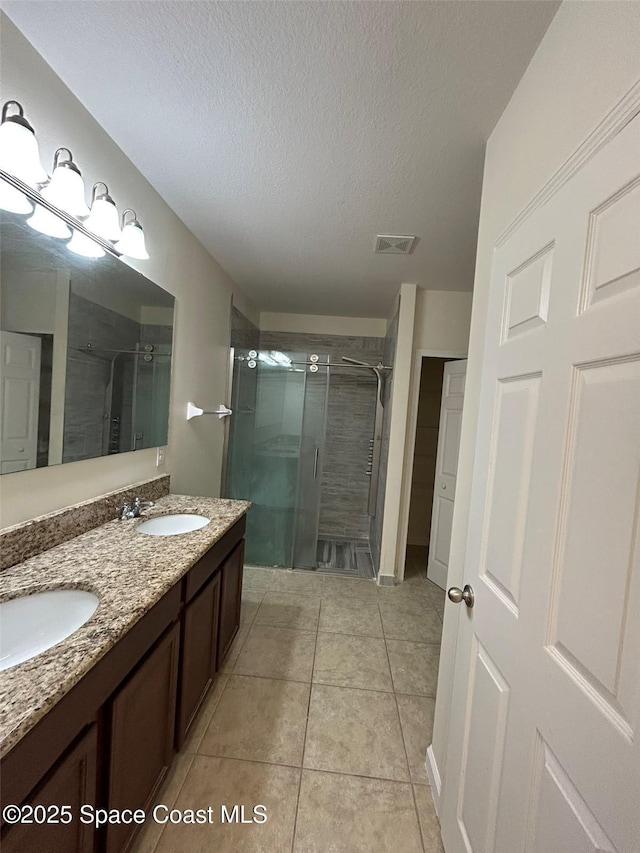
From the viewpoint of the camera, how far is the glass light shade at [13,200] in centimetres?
101

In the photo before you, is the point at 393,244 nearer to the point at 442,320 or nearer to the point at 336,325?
the point at 442,320

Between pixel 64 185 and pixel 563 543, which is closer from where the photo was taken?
pixel 563 543

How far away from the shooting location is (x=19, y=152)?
39.5 inches

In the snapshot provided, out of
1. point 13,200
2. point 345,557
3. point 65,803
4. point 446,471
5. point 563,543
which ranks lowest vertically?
point 345,557

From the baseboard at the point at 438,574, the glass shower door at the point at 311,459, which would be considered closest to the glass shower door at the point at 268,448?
the glass shower door at the point at 311,459

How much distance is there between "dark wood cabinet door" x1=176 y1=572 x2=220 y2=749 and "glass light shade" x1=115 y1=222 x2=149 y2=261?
60.1 inches

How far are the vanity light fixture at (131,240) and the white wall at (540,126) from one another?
4.74 feet

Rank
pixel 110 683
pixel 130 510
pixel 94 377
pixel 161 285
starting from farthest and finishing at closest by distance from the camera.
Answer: pixel 161 285 < pixel 130 510 < pixel 94 377 < pixel 110 683

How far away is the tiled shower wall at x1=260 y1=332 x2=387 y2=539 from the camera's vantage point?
3939mm

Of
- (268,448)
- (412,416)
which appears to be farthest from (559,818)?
(268,448)

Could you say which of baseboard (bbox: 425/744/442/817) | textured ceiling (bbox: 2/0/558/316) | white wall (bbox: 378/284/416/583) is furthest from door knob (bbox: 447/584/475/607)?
white wall (bbox: 378/284/416/583)

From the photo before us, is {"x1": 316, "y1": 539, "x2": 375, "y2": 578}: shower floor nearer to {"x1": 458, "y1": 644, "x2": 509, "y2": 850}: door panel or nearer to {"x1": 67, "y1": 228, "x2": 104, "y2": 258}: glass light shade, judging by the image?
{"x1": 458, "y1": 644, "x2": 509, "y2": 850}: door panel

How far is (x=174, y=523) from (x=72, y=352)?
0.93m

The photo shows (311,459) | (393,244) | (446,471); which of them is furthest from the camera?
(311,459)
